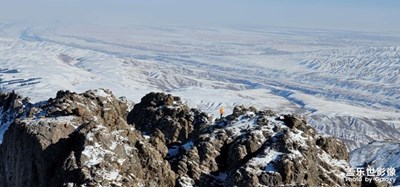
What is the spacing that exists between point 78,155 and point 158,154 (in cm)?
1010

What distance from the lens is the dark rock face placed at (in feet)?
164

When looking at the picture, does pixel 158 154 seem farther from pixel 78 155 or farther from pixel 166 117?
pixel 166 117

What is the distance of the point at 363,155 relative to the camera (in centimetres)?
17300

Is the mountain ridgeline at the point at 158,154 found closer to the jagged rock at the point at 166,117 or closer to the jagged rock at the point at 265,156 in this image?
the jagged rock at the point at 265,156

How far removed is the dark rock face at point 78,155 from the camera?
50.0 m

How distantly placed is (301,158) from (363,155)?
125m

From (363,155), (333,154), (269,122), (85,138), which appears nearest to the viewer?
(85,138)

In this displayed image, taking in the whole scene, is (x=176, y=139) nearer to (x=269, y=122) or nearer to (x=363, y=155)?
(x=269, y=122)

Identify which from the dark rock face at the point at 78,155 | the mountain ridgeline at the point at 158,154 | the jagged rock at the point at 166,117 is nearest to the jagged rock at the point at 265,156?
the mountain ridgeline at the point at 158,154

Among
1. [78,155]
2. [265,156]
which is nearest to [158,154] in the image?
[78,155]

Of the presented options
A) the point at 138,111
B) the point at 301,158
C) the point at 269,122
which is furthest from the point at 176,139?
the point at 301,158

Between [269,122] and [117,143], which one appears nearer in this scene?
[117,143]

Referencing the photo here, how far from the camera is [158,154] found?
5872cm

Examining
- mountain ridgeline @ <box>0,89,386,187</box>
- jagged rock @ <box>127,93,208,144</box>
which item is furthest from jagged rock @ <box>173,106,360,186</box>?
jagged rock @ <box>127,93,208,144</box>
